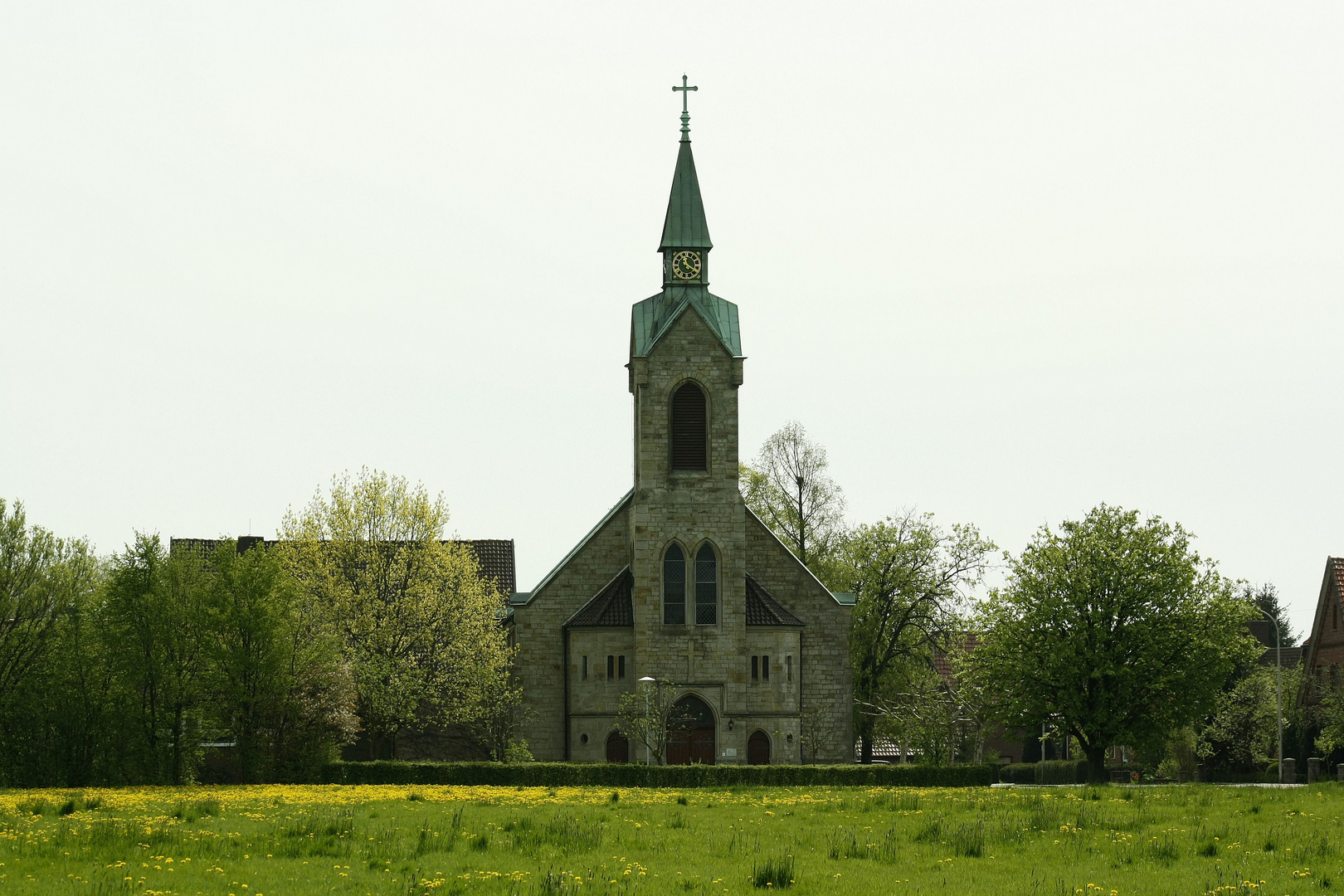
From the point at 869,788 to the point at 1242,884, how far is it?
21.1 m

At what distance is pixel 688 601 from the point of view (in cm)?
5484

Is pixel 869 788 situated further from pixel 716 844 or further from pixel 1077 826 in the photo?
pixel 716 844

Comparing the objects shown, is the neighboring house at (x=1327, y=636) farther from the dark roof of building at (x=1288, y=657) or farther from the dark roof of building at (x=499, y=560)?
the dark roof of building at (x=499, y=560)

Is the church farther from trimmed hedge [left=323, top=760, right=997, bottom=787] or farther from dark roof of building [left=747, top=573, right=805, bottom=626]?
trimmed hedge [left=323, top=760, right=997, bottom=787]

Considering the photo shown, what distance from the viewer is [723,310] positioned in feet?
191

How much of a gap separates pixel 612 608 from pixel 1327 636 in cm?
3260

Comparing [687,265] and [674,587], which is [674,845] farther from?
[687,265]

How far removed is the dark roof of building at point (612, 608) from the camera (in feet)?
181

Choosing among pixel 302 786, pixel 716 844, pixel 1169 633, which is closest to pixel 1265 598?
pixel 1169 633

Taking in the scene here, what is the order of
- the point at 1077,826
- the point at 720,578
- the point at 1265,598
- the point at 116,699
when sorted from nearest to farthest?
the point at 1077,826, the point at 116,699, the point at 720,578, the point at 1265,598

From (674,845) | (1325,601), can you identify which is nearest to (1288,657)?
(1325,601)

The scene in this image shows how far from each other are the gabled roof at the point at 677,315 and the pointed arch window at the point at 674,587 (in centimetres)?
797

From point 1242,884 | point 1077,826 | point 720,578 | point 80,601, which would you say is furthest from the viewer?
point 720,578

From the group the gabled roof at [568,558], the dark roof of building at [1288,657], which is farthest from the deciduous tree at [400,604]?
the dark roof of building at [1288,657]
